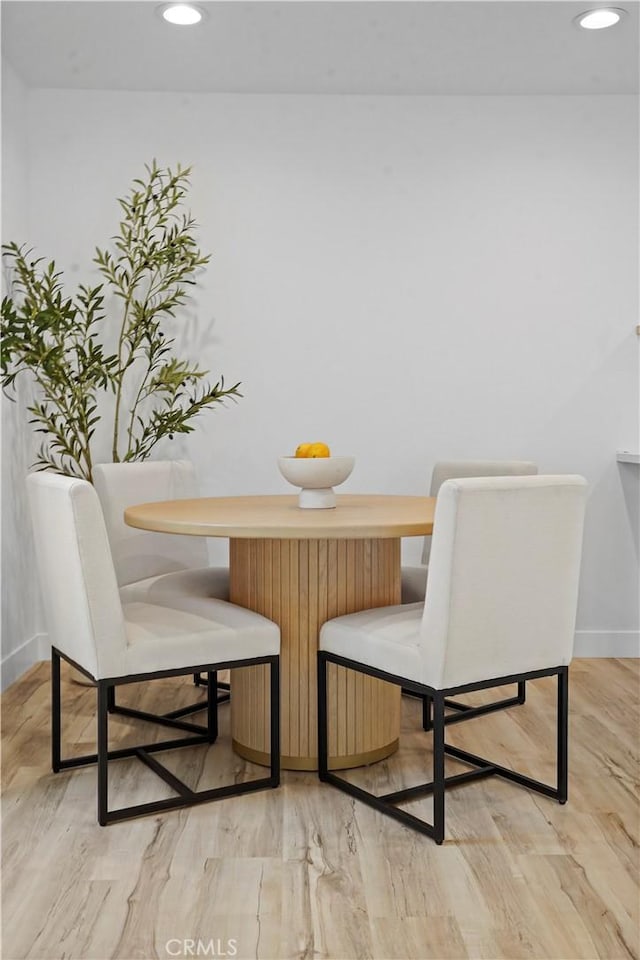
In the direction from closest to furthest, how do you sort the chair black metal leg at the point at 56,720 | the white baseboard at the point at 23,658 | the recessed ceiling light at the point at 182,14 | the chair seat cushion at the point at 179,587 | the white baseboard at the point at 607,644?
the chair black metal leg at the point at 56,720, the chair seat cushion at the point at 179,587, the recessed ceiling light at the point at 182,14, the white baseboard at the point at 23,658, the white baseboard at the point at 607,644

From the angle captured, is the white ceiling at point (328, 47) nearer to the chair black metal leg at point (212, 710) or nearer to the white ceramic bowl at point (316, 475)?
the white ceramic bowl at point (316, 475)

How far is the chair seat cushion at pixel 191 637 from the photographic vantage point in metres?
2.33

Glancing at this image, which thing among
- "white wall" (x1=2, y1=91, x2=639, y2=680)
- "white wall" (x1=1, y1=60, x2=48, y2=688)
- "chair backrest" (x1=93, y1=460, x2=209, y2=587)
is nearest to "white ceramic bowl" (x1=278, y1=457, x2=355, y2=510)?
"chair backrest" (x1=93, y1=460, x2=209, y2=587)

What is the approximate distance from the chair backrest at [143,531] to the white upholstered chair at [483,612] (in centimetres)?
106

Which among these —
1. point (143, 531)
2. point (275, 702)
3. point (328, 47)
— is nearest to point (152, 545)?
point (143, 531)

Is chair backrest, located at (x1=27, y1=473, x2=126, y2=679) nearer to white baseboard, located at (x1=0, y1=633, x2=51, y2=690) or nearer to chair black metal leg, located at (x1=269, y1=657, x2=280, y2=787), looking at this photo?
chair black metal leg, located at (x1=269, y1=657, x2=280, y2=787)

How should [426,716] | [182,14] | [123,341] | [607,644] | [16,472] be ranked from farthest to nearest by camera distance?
[607,644] → [123,341] → [16,472] → [182,14] → [426,716]

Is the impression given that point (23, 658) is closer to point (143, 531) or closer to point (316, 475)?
point (143, 531)

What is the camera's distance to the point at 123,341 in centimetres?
403

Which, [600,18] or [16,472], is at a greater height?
[600,18]

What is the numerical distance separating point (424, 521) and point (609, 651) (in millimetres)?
2128

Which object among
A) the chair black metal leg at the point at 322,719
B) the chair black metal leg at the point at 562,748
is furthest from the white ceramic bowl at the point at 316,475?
the chair black metal leg at the point at 562,748

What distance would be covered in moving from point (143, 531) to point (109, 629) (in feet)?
3.52

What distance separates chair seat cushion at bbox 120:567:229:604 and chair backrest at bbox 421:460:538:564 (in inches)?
36.3
